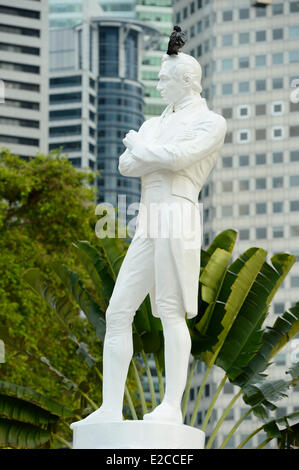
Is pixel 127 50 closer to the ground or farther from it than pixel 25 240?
farther from it

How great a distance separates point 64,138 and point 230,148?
2500cm

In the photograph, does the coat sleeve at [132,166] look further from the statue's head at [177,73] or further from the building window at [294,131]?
the building window at [294,131]

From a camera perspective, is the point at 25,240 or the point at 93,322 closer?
the point at 93,322

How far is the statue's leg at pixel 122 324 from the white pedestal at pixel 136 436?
136 mm

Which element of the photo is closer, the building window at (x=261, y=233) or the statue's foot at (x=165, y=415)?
the statue's foot at (x=165, y=415)

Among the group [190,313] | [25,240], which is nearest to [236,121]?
[25,240]

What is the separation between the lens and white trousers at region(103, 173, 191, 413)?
7883 mm

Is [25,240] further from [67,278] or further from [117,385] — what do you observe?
[117,385]

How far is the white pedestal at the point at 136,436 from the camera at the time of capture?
7.57 metres

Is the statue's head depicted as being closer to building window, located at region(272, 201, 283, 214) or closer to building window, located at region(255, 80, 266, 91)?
building window, located at region(272, 201, 283, 214)

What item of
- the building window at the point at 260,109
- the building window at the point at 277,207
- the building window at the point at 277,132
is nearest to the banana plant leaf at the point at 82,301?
the building window at the point at 277,207

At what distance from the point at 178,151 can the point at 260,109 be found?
199 feet

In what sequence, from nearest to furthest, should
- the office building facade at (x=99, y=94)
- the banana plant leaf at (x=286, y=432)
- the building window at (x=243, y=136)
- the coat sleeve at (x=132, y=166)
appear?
the coat sleeve at (x=132, y=166)
the banana plant leaf at (x=286, y=432)
the building window at (x=243, y=136)
the office building facade at (x=99, y=94)
